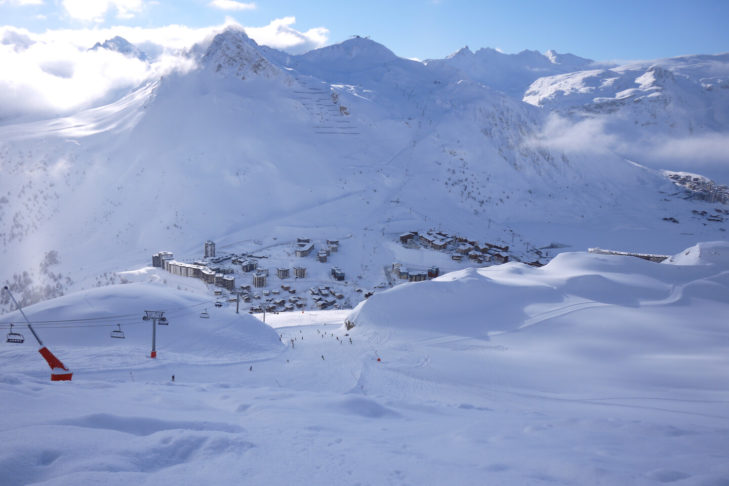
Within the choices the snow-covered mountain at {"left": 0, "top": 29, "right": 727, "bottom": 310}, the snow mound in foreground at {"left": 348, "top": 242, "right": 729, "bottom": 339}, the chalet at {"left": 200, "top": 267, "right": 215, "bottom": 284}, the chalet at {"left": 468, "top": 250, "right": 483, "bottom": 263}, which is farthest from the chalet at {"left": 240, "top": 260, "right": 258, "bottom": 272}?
the chalet at {"left": 468, "top": 250, "right": 483, "bottom": 263}

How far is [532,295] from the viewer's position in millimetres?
20516

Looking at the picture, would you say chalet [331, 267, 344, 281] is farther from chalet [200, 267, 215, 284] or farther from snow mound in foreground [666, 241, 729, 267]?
snow mound in foreground [666, 241, 729, 267]

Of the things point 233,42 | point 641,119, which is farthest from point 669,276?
point 641,119

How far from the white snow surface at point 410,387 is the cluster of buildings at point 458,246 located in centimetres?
2048

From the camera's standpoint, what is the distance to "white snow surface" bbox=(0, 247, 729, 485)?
187 inches

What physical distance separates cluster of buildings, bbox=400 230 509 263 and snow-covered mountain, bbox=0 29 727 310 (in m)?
2.69

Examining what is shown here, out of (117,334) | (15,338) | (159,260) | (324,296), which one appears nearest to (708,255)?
(324,296)

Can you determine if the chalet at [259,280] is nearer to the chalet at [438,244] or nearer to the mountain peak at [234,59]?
the chalet at [438,244]

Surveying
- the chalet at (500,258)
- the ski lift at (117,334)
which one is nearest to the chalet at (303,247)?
the chalet at (500,258)

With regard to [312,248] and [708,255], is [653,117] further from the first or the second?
[708,255]

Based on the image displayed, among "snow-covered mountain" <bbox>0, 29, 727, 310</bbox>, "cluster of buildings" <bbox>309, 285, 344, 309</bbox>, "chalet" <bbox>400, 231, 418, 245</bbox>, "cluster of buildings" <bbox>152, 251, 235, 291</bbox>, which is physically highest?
"snow-covered mountain" <bbox>0, 29, 727, 310</bbox>

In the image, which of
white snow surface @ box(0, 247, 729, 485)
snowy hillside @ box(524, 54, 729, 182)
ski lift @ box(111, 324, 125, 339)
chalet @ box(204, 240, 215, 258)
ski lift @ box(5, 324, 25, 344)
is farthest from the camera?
snowy hillside @ box(524, 54, 729, 182)

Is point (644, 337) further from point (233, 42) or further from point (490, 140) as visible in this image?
point (233, 42)

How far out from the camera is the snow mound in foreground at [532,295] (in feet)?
63.3
